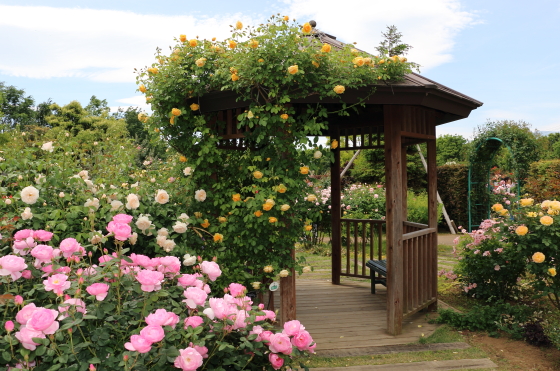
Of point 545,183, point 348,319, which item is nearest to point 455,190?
point 545,183

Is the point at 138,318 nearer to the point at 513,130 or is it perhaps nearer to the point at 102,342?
the point at 102,342

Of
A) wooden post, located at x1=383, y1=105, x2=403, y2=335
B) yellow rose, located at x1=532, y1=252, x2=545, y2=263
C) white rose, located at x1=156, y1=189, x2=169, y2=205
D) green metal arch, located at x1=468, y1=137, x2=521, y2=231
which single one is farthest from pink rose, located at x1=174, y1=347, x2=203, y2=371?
green metal arch, located at x1=468, y1=137, x2=521, y2=231

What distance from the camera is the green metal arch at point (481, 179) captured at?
10.7 metres

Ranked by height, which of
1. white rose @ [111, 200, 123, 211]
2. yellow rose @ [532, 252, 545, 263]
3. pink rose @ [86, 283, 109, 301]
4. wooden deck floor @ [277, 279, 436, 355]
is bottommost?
wooden deck floor @ [277, 279, 436, 355]

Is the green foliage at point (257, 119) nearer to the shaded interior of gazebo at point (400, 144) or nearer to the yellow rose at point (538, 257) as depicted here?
the shaded interior of gazebo at point (400, 144)

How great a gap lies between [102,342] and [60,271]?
1.81ft

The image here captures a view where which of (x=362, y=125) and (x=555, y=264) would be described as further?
(x=362, y=125)

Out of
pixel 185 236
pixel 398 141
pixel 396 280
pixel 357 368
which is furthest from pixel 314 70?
pixel 357 368

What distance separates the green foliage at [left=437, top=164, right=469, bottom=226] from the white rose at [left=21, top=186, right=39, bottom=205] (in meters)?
11.7

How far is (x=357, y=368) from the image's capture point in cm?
360

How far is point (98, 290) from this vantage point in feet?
6.01

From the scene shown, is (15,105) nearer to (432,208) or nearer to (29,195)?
(29,195)

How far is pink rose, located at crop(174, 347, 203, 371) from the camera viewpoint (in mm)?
1612

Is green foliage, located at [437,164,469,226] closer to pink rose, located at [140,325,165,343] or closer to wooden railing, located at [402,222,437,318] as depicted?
wooden railing, located at [402,222,437,318]
